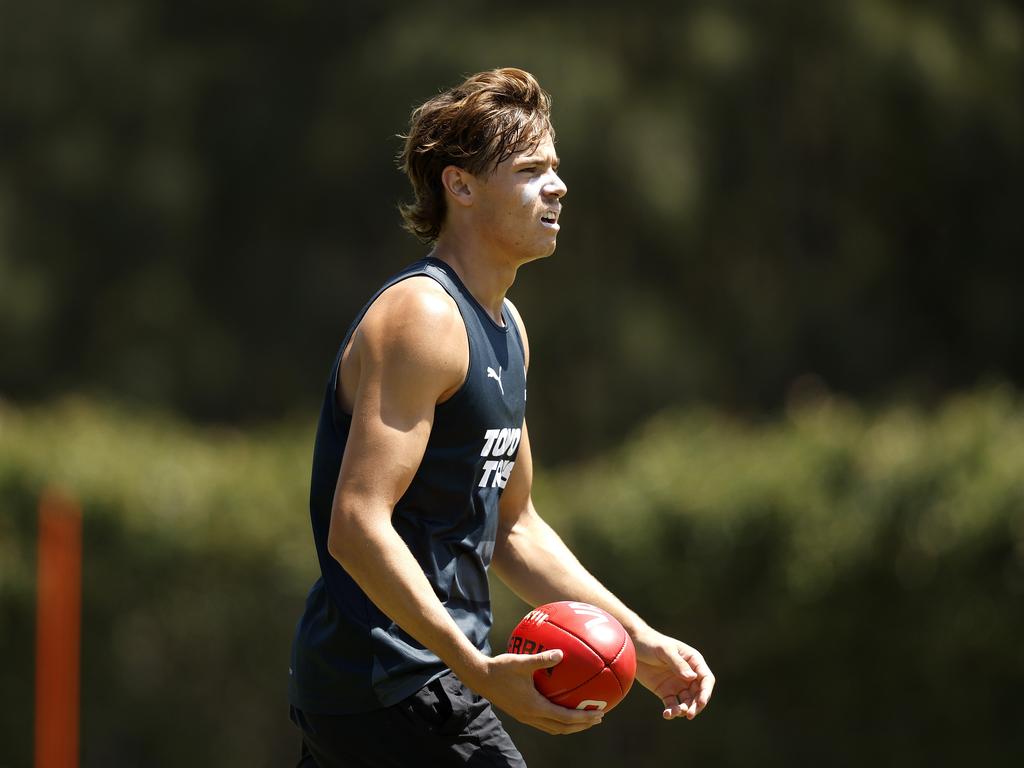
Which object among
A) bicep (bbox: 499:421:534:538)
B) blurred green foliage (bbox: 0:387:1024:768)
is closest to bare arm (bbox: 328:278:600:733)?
bicep (bbox: 499:421:534:538)

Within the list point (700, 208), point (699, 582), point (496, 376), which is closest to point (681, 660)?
point (496, 376)

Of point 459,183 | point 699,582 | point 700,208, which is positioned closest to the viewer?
point 459,183

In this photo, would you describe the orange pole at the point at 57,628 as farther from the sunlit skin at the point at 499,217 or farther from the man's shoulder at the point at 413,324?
the man's shoulder at the point at 413,324

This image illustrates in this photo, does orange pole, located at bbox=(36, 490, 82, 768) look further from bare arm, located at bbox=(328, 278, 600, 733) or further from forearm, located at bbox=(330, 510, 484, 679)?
forearm, located at bbox=(330, 510, 484, 679)

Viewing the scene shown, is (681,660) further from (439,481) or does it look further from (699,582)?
(699,582)

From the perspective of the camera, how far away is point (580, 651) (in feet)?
10.3

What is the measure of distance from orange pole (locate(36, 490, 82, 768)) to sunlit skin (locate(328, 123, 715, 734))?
5271 mm

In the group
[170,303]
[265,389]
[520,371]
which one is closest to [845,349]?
[265,389]

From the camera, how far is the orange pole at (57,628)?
8.30 metres

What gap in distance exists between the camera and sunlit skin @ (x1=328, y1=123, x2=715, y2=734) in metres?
3.01

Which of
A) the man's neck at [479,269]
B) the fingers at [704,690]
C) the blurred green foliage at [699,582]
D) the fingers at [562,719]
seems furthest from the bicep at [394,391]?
the blurred green foliage at [699,582]

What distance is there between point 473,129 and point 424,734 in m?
1.32

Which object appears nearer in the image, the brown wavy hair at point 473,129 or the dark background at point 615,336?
the brown wavy hair at point 473,129

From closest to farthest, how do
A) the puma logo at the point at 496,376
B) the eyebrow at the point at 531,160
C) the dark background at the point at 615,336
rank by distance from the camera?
the puma logo at the point at 496,376, the eyebrow at the point at 531,160, the dark background at the point at 615,336
